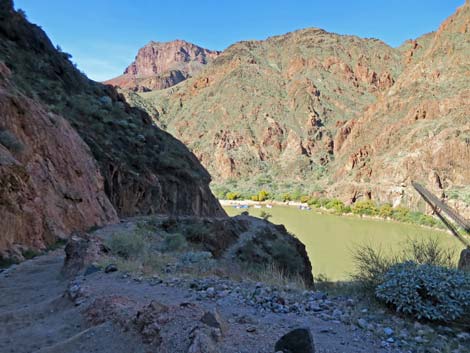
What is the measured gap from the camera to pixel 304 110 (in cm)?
11194

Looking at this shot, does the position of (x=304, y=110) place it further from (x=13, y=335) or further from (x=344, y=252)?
(x=13, y=335)

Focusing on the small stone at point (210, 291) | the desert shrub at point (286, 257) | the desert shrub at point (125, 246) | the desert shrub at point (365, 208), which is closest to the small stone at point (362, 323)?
the small stone at point (210, 291)

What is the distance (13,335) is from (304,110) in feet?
370

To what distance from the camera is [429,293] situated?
3.88 meters

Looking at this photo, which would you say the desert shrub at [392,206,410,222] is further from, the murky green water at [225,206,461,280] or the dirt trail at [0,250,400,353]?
the dirt trail at [0,250,400,353]

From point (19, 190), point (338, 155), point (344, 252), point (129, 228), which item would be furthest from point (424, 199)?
point (19, 190)

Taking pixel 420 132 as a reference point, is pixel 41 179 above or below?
Answer: below

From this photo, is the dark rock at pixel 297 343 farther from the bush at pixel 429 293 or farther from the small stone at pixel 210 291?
the small stone at pixel 210 291

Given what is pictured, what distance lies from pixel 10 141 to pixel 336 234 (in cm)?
4326

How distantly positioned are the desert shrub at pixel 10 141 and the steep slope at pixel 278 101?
89.8 metres

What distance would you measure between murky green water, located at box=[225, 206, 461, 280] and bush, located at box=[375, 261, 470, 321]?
2374cm

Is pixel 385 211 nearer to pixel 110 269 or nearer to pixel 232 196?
pixel 232 196

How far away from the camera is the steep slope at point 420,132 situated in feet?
199

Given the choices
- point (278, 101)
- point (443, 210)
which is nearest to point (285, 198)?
point (443, 210)
